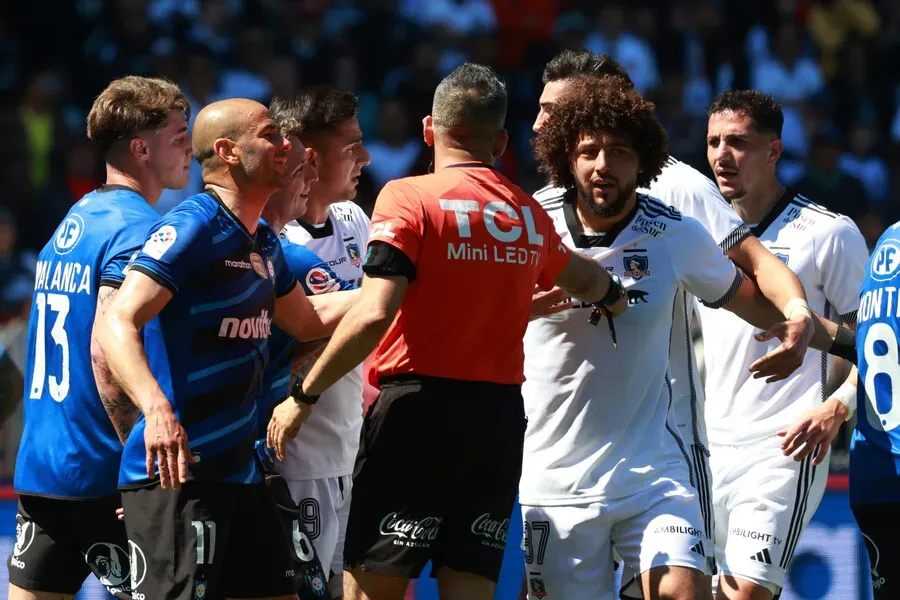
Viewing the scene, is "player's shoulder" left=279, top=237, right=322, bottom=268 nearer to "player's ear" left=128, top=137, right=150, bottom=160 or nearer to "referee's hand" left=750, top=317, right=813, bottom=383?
"player's ear" left=128, top=137, right=150, bottom=160

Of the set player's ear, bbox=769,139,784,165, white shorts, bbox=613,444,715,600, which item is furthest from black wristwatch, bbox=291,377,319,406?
player's ear, bbox=769,139,784,165

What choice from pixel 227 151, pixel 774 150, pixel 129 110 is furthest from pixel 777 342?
pixel 129 110

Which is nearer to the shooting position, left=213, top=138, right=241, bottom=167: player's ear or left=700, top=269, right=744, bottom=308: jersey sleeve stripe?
left=213, top=138, right=241, bottom=167: player's ear

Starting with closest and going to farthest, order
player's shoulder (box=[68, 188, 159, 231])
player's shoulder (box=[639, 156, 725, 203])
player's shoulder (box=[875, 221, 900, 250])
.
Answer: player's shoulder (box=[875, 221, 900, 250]) → player's shoulder (box=[68, 188, 159, 231]) → player's shoulder (box=[639, 156, 725, 203])

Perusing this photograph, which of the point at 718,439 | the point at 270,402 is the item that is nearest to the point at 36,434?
the point at 270,402

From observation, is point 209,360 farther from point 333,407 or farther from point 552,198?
point 552,198

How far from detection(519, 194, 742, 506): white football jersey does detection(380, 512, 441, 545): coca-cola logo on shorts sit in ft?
2.76

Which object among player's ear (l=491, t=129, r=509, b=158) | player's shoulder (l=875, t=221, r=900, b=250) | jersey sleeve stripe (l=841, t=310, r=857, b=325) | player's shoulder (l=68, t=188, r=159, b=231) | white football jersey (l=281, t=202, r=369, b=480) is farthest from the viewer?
jersey sleeve stripe (l=841, t=310, r=857, b=325)

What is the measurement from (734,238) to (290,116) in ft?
7.07

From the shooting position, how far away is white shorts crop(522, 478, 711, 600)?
212 inches

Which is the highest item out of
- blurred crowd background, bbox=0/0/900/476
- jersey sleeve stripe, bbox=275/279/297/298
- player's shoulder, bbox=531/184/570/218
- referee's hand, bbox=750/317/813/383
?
blurred crowd background, bbox=0/0/900/476

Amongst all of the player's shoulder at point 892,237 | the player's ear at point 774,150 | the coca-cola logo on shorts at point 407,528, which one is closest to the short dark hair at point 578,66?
the player's ear at point 774,150

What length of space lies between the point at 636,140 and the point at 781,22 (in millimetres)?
10894

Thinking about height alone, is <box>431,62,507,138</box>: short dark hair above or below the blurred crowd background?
below
